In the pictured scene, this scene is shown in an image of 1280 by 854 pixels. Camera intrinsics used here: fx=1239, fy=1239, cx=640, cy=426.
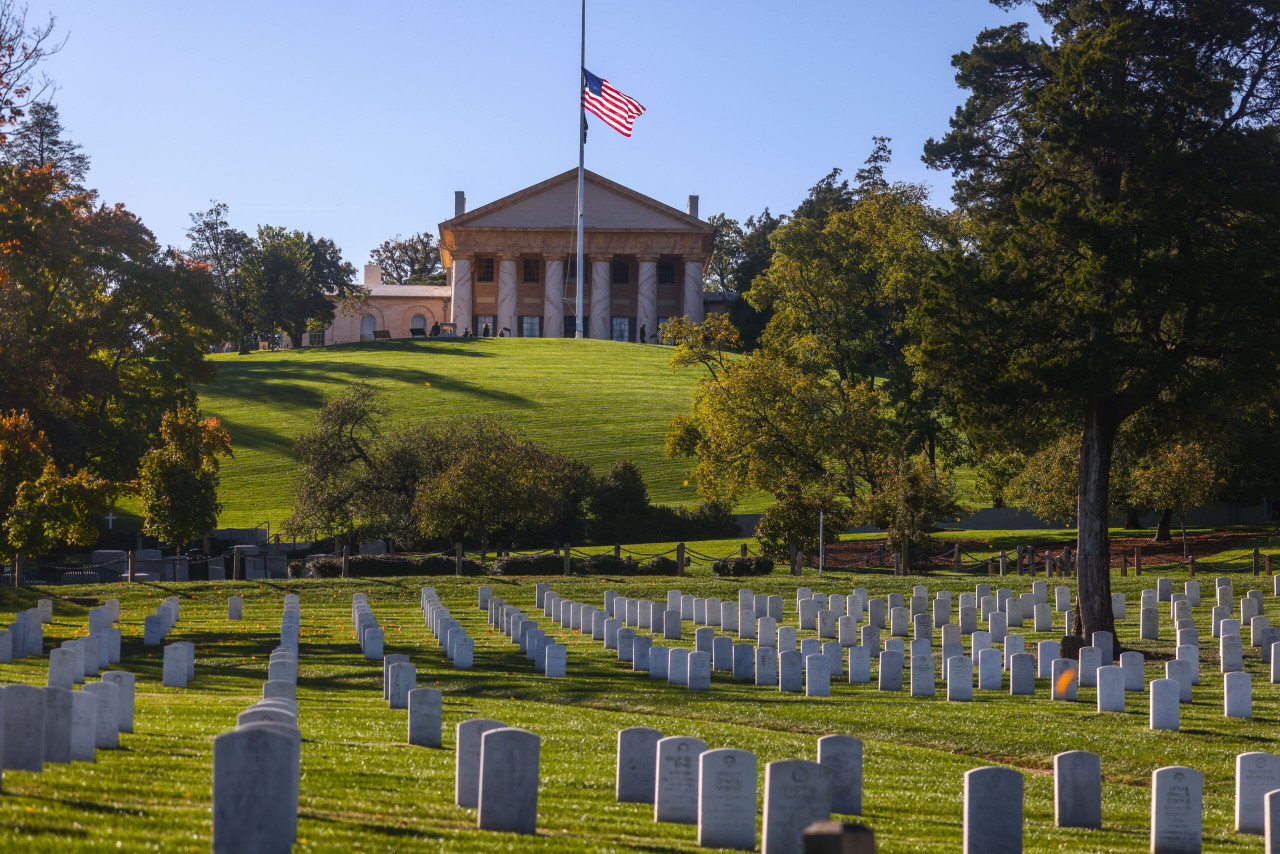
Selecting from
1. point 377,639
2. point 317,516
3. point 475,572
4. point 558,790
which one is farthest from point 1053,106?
point 317,516

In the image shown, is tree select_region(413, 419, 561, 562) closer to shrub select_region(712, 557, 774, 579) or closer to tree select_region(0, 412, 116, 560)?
shrub select_region(712, 557, 774, 579)

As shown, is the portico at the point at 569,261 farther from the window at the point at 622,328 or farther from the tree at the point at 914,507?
the tree at the point at 914,507

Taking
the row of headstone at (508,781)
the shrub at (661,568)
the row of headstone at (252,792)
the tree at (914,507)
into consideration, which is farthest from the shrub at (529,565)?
the row of headstone at (252,792)

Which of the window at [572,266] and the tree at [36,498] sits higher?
the window at [572,266]

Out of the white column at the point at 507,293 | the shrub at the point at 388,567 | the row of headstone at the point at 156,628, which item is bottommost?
the row of headstone at the point at 156,628

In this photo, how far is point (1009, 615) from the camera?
2578cm

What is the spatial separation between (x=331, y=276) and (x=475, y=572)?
6449cm

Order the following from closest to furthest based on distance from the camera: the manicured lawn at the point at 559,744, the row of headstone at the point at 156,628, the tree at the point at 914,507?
the manicured lawn at the point at 559,744
the row of headstone at the point at 156,628
the tree at the point at 914,507

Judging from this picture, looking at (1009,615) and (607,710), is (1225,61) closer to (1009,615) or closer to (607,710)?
(1009,615)

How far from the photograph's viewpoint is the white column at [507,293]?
9388cm

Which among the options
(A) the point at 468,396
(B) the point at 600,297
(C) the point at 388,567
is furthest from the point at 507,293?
(C) the point at 388,567

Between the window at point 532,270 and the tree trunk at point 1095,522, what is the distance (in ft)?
256

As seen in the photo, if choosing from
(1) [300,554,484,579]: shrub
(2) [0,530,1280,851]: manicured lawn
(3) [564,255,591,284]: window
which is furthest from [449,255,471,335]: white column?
(2) [0,530,1280,851]: manicured lawn

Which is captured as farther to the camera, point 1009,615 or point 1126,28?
point 1009,615
